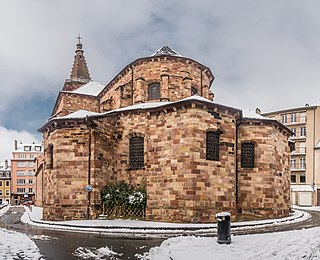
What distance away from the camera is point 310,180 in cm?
5184

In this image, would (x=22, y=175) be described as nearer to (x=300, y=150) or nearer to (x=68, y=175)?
(x=300, y=150)

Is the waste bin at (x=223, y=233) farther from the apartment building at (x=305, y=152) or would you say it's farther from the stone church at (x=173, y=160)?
the apartment building at (x=305, y=152)

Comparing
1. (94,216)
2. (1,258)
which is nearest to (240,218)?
(94,216)

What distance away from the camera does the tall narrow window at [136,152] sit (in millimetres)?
21812

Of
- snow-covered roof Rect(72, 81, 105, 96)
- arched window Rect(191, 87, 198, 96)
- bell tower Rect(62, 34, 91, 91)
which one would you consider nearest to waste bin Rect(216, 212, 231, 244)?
arched window Rect(191, 87, 198, 96)

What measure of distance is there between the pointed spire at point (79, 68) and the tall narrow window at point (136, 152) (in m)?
26.0

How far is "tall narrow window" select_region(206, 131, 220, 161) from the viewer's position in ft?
64.9

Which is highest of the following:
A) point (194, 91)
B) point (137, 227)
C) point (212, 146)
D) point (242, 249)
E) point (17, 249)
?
point (194, 91)

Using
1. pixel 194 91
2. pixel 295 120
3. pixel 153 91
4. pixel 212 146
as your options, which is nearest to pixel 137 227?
pixel 212 146

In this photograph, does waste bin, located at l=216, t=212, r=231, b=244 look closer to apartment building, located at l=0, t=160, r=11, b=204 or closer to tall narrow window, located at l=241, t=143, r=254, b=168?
tall narrow window, located at l=241, t=143, r=254, b=168

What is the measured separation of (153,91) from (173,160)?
8.61 meters

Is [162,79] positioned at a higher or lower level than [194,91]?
higher

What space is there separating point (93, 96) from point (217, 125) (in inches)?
698

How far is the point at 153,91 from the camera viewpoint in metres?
26.3
